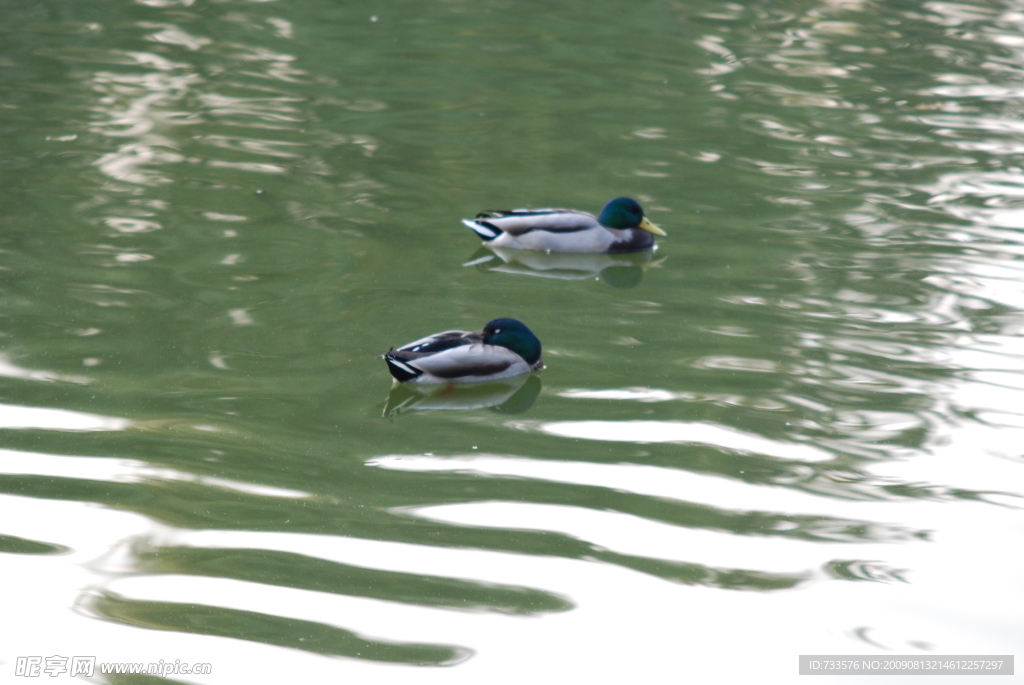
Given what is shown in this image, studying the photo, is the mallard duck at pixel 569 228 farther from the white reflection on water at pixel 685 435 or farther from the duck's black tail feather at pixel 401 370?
the white reflection on water at pixel 685 435

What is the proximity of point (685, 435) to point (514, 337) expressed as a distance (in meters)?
1.29

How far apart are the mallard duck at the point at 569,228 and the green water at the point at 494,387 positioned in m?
0.22

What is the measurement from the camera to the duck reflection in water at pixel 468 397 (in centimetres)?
693

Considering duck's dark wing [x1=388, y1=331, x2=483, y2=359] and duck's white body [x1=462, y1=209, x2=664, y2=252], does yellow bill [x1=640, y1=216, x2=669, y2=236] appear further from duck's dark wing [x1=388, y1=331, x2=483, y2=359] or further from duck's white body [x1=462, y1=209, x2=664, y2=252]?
duck's dark wing [x1=388, y1=331, x2=483, y2=359]

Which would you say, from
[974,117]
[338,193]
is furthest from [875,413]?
[974,117]

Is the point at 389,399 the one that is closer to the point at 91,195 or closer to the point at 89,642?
the point at 89,642

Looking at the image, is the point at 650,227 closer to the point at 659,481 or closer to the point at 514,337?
the point at 514,337

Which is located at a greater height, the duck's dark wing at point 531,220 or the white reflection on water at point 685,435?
the duck's dark wing at point 531,220

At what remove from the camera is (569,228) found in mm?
9852

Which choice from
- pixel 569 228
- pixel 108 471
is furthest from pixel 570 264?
pixel 108 471

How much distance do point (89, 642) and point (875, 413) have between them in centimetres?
445

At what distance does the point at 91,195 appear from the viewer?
998 cm

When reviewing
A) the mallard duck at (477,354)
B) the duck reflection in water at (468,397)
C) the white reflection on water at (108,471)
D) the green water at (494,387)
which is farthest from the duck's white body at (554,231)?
the white reflection on water at (108,471)

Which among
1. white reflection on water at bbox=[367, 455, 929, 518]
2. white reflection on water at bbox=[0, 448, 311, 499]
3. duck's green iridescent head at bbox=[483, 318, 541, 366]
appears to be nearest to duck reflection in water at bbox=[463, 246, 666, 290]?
duck's green iridescent head at bbox=[483, 318, 541, 366]
